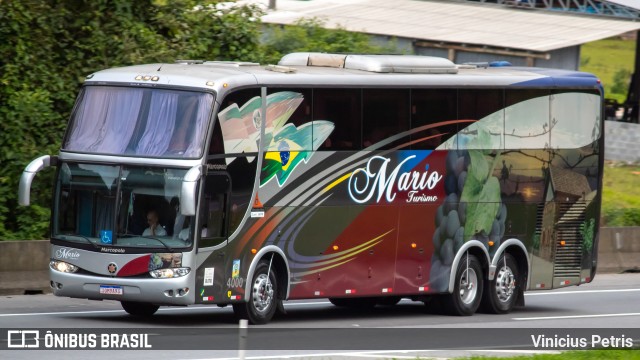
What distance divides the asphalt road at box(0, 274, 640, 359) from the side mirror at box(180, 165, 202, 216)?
1522mm

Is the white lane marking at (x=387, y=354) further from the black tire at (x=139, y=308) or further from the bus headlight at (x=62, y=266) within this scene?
the black tire at (x=139, y=308)

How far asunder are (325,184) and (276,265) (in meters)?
1.37

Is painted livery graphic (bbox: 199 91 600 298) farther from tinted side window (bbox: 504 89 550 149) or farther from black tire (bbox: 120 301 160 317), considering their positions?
black tire (bbox: 120 301 160 317)

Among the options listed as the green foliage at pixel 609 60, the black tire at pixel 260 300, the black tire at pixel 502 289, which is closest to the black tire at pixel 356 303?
the black tire at pixel 502 289

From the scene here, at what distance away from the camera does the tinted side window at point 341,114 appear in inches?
715

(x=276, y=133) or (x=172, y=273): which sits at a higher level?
(x=276, y=133)

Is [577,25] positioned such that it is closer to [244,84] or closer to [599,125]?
[599,125]

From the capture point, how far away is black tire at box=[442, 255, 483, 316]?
66.6 ft

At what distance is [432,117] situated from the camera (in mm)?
19688

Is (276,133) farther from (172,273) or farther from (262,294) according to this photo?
(172,273)

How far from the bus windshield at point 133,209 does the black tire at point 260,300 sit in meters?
1.37

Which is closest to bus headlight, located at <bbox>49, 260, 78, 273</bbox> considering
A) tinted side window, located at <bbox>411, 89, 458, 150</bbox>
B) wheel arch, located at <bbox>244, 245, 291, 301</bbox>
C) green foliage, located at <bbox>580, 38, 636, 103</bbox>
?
wheel arch, located at <bbox>244, 245, 291, 301</bbox>

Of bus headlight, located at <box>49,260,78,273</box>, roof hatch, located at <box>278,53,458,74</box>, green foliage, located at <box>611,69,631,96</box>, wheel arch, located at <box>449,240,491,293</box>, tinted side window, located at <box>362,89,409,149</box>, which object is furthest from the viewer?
green foliage, located at <box>611,69,631,96</box>

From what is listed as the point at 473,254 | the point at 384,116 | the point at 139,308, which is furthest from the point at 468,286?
the point at 139,308
